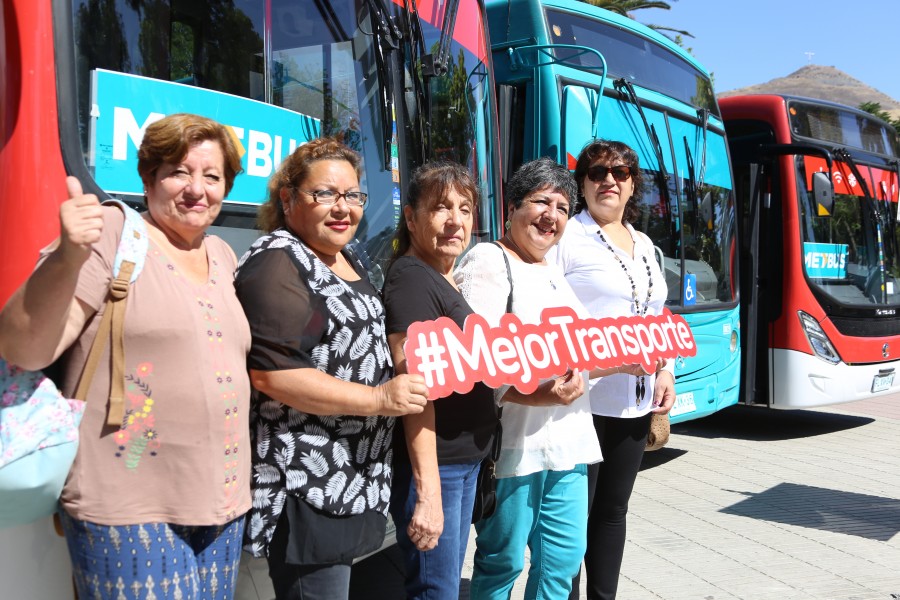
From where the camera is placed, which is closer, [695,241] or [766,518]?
[766,518]

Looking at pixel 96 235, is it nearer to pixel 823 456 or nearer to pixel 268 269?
pixel 268 269

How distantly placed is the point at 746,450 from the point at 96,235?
712 cm

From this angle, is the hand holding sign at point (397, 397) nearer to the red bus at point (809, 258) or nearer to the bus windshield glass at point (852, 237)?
the red bus at point (809, 258)

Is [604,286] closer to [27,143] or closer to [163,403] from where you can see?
[163,403]

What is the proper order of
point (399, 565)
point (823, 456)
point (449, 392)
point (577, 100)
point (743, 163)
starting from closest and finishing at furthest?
point (449, 392), point (399, 565), point (577, 100), point (823, 456), point (743, 163)

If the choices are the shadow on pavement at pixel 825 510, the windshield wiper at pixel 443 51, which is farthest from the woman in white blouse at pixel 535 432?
the shadow on pavement at pixel 825 510

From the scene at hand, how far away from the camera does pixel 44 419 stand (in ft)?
5.93

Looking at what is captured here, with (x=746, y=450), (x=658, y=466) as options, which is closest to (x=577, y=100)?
(x=658, y=466)

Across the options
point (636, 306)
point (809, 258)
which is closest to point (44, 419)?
point (636, 306)

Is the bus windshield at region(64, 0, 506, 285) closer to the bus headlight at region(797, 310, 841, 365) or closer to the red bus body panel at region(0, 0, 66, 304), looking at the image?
the red bus body panel at region(0, 0, 66, 304)

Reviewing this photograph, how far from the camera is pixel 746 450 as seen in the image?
7828mm

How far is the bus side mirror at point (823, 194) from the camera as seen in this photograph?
7926 mm

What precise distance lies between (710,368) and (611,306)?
12.9ft

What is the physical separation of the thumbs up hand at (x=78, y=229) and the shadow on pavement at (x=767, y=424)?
25.2 ft
